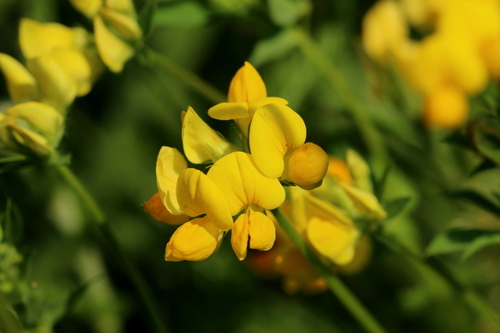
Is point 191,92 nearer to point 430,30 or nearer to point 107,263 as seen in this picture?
point 107,263

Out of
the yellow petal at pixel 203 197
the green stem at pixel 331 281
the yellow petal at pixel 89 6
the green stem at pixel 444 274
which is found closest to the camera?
the yellow petal at pixel 203 197

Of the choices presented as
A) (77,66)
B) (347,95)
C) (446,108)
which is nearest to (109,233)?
(77,66)

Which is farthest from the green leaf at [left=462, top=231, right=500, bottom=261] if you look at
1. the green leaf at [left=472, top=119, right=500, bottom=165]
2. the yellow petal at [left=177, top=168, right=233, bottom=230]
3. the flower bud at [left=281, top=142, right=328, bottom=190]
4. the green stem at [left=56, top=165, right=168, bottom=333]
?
the green stem at [left=56, top=165, right=168, bottom=333]

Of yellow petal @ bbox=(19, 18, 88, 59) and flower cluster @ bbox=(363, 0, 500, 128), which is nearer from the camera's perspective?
yellow petal @ bbox=(19, 18, 88, 59)

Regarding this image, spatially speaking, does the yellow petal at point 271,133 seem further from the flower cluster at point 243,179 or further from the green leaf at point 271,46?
the green leaf at point 271,46

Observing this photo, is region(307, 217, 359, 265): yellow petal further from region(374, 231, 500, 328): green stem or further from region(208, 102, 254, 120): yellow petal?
region(208, 102, 254, 120): yellow petal

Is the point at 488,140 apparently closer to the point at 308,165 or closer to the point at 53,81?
the point at 308,165

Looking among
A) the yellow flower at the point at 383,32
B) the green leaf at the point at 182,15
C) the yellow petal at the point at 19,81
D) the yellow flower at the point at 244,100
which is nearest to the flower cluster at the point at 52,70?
the yellow petal at the point at 19,81

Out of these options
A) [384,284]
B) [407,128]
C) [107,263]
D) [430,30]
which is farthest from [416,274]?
[107,263]
